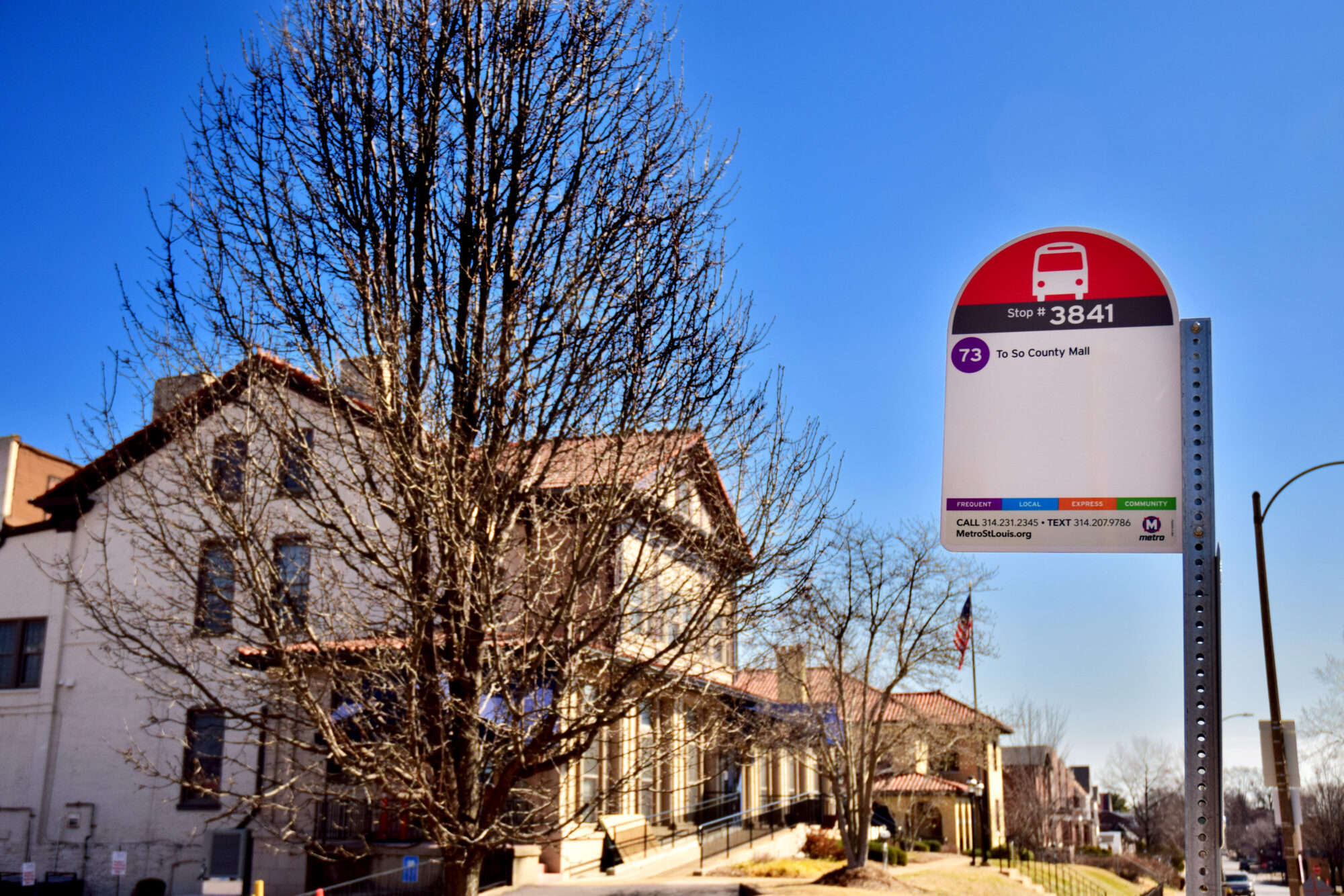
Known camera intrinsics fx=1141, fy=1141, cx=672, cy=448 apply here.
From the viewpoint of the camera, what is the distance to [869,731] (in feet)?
84.6

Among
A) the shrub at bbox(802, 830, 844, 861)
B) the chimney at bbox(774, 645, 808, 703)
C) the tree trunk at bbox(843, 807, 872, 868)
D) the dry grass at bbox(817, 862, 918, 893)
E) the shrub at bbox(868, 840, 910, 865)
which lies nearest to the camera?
the dry grass at bbox(817, 862, 918, 893)

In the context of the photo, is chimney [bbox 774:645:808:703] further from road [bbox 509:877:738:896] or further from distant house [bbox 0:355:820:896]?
road [bbox 509:877:738:896]

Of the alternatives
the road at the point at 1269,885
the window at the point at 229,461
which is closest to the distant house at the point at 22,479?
the window at the point at 229,461

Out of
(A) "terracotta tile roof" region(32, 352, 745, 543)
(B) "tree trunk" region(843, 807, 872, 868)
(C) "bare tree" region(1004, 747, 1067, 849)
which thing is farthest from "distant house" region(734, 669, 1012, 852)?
(A) "terracotta tile roof" region(32, 352, 745, 543)

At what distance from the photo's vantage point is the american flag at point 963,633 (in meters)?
24.8

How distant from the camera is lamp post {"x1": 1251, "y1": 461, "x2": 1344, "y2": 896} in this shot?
1427 cm

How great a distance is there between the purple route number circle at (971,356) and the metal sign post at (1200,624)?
1.26 ft

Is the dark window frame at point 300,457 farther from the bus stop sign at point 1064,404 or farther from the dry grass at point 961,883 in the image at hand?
the dry grass at point 961,883

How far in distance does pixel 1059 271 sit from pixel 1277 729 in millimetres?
14413

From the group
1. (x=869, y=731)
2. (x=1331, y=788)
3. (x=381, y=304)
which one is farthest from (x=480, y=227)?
(x=1331, y=788)

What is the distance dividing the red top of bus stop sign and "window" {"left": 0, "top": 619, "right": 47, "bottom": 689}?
28.7m

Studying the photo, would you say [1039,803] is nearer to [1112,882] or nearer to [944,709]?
[1112,882]

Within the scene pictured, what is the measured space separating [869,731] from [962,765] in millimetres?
31661

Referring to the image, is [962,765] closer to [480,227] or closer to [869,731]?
[869,731]
